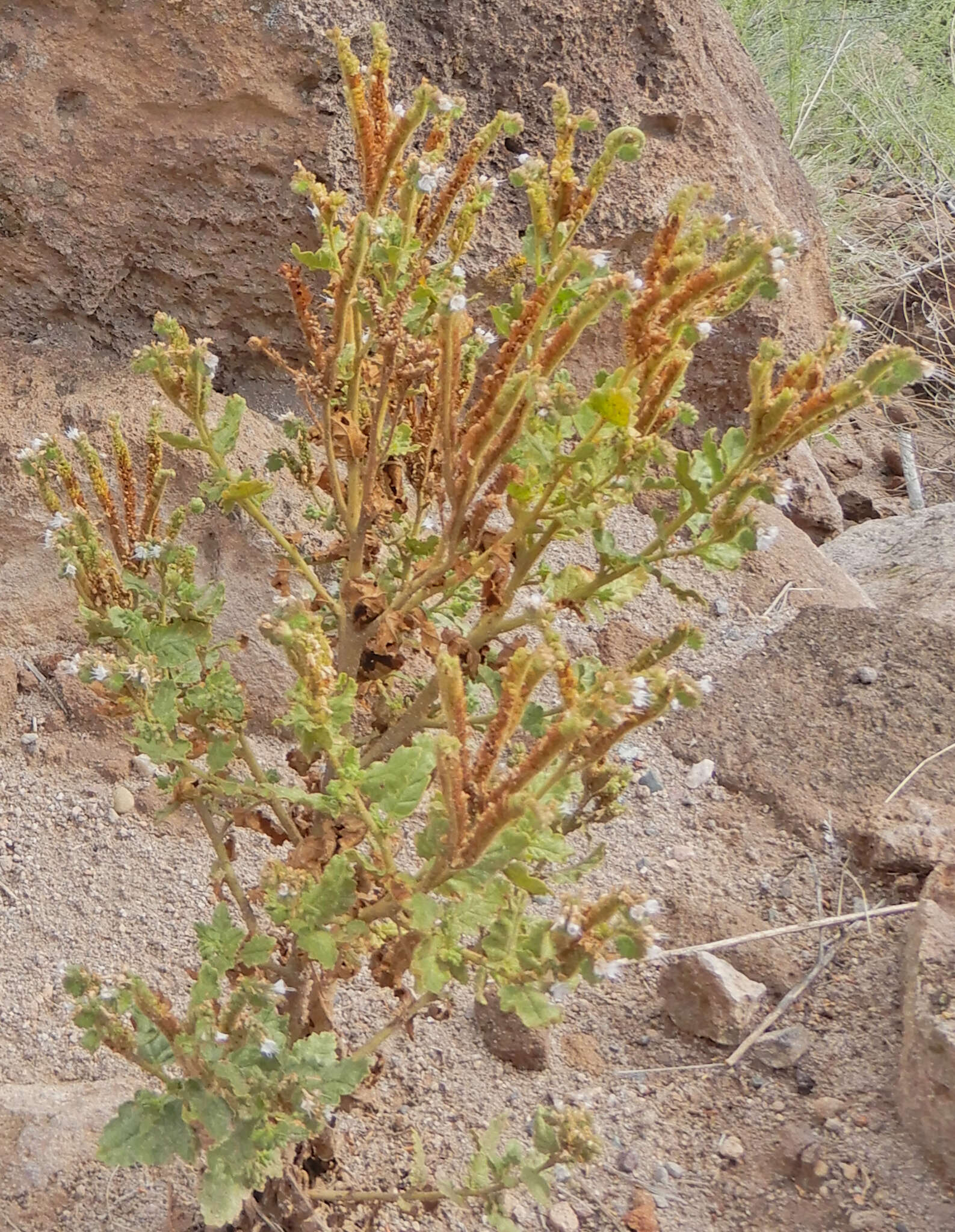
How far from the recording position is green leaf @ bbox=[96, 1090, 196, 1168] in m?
1.05

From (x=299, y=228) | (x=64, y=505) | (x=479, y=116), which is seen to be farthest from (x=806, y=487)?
(x=64, y=505)

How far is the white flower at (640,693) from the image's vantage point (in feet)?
2.82

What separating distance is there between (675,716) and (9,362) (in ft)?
4.62

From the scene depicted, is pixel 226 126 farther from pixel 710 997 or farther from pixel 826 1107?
pixel 826 1107

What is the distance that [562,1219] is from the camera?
57.9 inches

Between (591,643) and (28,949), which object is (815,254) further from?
(28,949)

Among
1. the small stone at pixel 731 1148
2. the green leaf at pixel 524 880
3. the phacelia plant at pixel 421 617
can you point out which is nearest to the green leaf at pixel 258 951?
the phacelia plant at pixel 421 617

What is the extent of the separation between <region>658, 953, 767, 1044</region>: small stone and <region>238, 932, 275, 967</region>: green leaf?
843mm

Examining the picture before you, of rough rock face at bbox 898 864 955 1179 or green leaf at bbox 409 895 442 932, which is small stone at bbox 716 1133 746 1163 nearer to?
rough rock face at bbox 898 864 955 1179

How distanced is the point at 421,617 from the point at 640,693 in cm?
37

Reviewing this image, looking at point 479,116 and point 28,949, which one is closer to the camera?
point 28,949

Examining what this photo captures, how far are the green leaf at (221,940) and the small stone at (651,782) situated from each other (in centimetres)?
116

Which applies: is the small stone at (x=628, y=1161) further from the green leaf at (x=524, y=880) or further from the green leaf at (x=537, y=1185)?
the green leaf at (x=524, y=880)

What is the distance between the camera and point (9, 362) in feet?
7.18
